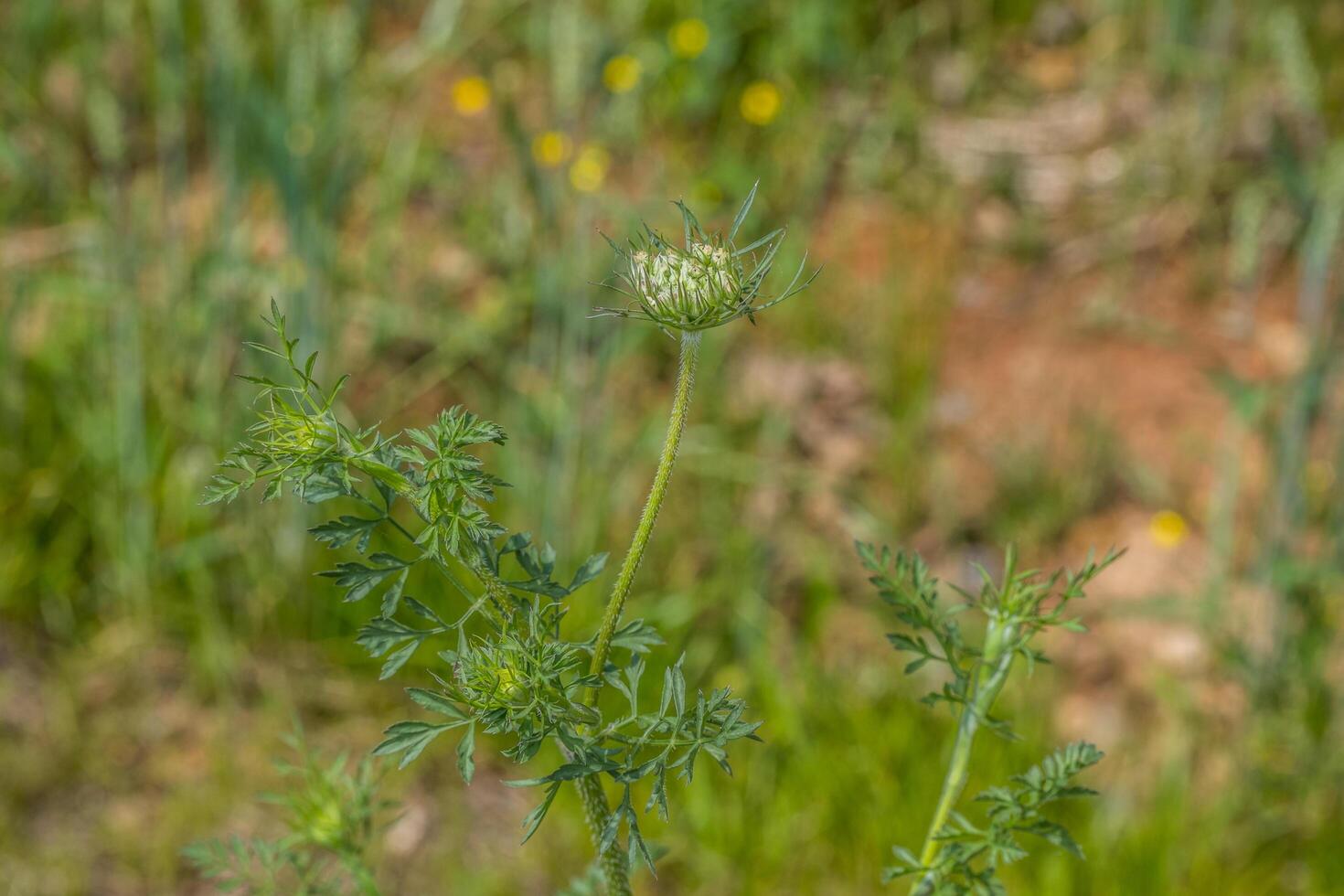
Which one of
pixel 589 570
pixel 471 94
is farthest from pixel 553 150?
pixel 589 570

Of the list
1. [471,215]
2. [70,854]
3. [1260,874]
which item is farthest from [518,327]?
[1260,874]

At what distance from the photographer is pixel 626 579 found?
0.73 m

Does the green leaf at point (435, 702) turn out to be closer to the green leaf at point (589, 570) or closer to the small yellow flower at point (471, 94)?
the green leaf at point (589, 570)

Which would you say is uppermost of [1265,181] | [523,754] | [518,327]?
[523,754]

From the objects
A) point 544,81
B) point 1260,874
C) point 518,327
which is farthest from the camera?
point 544,81

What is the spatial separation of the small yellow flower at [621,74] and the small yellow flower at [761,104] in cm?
40

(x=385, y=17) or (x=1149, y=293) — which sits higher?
(x=385, y=17)

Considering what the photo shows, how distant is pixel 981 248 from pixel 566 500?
4.52ft

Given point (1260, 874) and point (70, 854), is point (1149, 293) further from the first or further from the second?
point (70, 854)

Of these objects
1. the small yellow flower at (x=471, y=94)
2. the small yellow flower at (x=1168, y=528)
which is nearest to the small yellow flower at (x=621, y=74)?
the small yellow flower at (x=471, y=94)

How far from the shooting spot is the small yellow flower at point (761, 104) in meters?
Result: 3.21

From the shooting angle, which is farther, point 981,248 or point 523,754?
point 981,248

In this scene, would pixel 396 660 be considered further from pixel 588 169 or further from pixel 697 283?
pixel 588 169

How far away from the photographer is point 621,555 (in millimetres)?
2492
